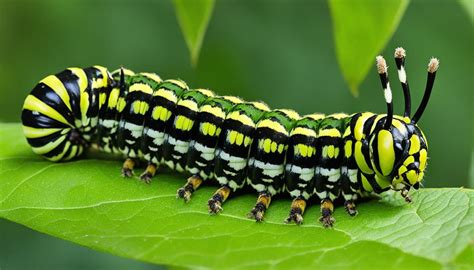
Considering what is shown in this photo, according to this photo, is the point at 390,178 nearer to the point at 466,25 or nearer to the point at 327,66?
the point at 327,66

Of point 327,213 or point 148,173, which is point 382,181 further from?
point 148,173

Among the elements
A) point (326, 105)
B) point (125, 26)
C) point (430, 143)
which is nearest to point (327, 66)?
point (326, 105)

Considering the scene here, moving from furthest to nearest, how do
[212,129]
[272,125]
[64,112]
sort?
[64,112]
[212,129]
[272,125]

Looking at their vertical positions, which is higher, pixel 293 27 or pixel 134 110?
pixel 293 27

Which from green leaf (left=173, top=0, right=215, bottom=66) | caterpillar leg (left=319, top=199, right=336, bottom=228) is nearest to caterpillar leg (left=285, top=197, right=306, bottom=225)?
caterpillar leg (left=319, top=199, right=336, bottom=228)

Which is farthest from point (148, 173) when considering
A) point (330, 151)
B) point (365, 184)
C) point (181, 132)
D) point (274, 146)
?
point (365, 184)

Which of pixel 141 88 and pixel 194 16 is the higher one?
pixel 194 16

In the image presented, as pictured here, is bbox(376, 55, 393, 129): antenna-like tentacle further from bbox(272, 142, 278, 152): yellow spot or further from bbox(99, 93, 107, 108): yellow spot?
bbox(99, 93, 107, 108): yellow spot
